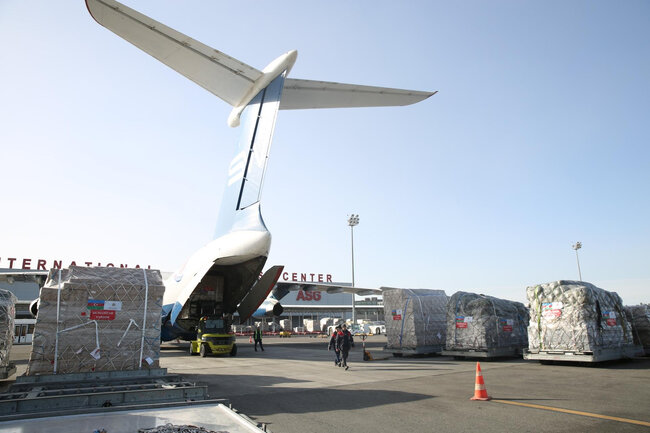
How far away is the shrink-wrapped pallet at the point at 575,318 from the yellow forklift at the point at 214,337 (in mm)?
12240

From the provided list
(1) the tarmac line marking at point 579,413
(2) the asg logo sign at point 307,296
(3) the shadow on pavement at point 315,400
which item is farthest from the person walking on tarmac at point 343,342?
(2) the asg logo sign at point 307,296

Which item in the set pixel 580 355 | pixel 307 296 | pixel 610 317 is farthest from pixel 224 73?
pixel 307 296

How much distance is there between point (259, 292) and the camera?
770 inches

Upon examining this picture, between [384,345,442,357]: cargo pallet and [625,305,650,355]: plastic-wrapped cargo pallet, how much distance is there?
7879mm

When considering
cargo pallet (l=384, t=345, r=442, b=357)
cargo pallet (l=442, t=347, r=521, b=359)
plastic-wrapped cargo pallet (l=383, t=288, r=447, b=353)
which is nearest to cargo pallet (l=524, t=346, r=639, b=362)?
cargo pallet (l=442, t=347, r=521, b=359)

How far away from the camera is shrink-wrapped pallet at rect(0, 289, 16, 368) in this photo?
9.98 meters

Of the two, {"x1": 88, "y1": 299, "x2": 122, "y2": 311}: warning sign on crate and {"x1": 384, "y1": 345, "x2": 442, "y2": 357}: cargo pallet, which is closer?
{"x1": 88, "y1": 299, "x2": 122, "y2": 311}: warning sign on crate

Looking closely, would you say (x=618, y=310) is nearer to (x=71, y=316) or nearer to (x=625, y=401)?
(x=625, y=401)

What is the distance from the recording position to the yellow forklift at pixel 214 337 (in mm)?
18312

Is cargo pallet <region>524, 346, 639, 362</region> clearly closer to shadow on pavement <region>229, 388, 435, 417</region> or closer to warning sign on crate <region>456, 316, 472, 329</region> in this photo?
warning sign on crate <region>456, 316, 472, 329</region>

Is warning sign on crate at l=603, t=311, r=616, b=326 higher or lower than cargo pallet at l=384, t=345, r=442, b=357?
higher

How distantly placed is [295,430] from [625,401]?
6.30 metres

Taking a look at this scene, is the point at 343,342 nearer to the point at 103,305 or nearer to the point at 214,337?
the point at 214,337

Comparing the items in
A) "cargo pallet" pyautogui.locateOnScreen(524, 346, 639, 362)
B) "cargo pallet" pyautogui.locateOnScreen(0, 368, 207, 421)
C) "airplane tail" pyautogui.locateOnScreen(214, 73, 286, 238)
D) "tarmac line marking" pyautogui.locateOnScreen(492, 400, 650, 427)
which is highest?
"airplane tail" pyautogui.locateOnScreen(214, 73, 286, 238)
